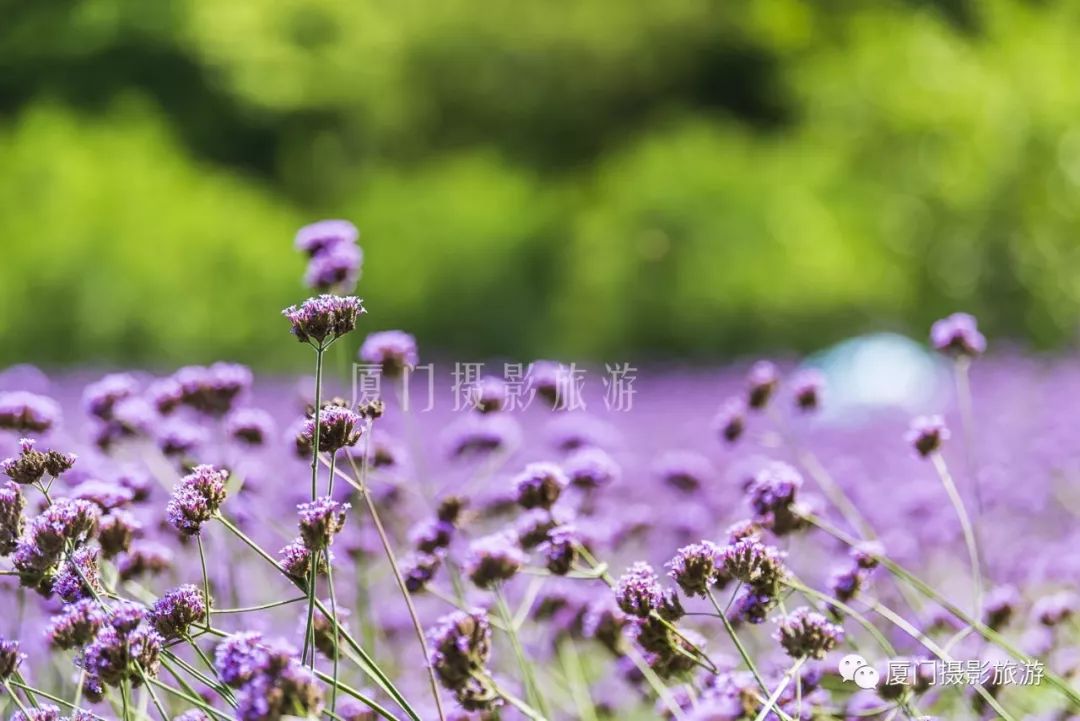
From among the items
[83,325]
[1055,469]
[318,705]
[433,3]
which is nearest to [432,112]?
[433,3]

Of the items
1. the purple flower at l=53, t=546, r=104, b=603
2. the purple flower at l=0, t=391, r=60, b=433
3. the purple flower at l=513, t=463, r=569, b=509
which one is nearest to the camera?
the purple flower at l=53, t=546, r=104, b=603

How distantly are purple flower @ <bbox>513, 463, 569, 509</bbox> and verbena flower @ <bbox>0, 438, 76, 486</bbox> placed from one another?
1.92 feet

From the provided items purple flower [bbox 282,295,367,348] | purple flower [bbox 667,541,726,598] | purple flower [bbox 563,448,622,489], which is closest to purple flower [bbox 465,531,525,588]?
purple flower [bbox 667,541,726,598]

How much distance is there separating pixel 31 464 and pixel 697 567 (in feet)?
2.40

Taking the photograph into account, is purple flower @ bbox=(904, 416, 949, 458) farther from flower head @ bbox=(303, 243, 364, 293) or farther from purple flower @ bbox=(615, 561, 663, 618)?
flower head @ bbox=(303, 243, 364, 293)

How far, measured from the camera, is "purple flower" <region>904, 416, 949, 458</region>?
6.25 ft

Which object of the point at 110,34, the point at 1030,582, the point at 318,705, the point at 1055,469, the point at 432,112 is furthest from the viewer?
the point at 432,112

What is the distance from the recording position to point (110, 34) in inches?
378

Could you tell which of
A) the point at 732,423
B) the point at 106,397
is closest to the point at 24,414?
the point at 106,397

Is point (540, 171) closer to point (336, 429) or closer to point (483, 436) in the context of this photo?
point (483, 436)

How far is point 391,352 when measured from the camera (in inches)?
83.0

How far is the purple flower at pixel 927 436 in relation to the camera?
6.25ft

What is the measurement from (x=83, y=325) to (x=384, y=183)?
339cm

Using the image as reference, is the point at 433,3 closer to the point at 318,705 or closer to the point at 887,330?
the point at 887,330
